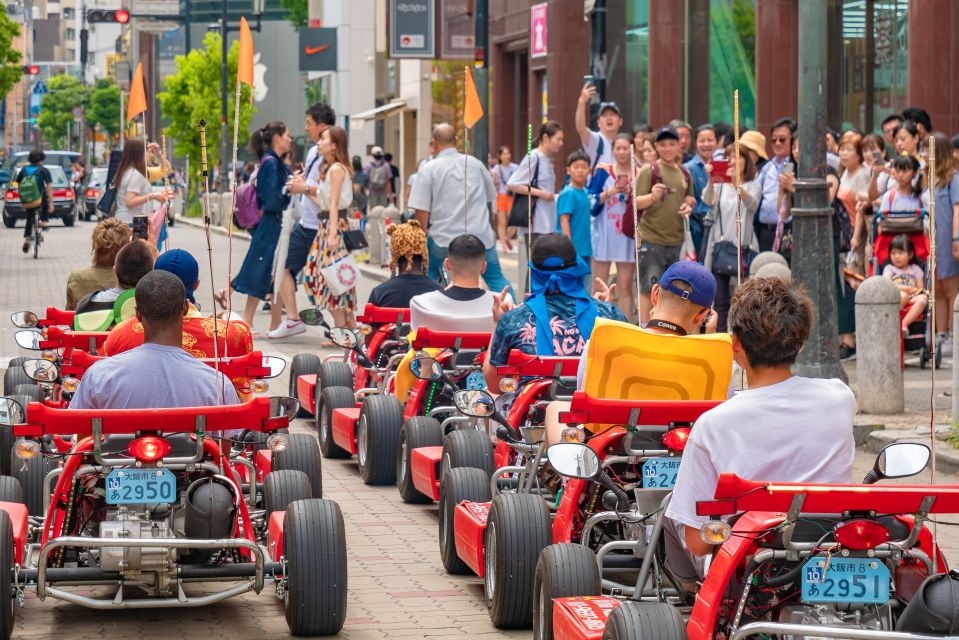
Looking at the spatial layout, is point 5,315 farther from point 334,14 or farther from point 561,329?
point 334,14

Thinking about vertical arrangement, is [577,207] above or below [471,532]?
above

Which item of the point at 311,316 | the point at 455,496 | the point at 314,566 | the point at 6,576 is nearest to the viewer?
the point at 6,576

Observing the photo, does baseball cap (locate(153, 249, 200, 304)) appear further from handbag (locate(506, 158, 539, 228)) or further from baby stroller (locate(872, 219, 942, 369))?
handbag (locate(506, 158, 539, 228))

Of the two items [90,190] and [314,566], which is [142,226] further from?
[90,190]

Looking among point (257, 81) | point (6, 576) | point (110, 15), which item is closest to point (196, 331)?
point (6, 576)

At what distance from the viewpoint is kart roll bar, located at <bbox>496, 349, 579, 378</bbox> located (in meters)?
7.27

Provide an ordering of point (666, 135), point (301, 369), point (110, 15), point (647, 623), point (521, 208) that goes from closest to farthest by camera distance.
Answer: point (647, 623)
point (301, 369)
point (666, 135)
point (521, 208)
point (110, 15)

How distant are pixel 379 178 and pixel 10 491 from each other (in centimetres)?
2980

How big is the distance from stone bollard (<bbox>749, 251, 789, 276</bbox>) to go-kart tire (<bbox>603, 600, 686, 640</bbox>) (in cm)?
981

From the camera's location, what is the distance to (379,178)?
3653 cm

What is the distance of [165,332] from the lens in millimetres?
6531

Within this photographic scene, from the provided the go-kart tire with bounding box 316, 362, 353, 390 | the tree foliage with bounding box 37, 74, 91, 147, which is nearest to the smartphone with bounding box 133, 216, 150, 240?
the go-kart tire with bounding box 316, 362, 353, 390

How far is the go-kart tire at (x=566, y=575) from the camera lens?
563cm

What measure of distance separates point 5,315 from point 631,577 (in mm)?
15244
